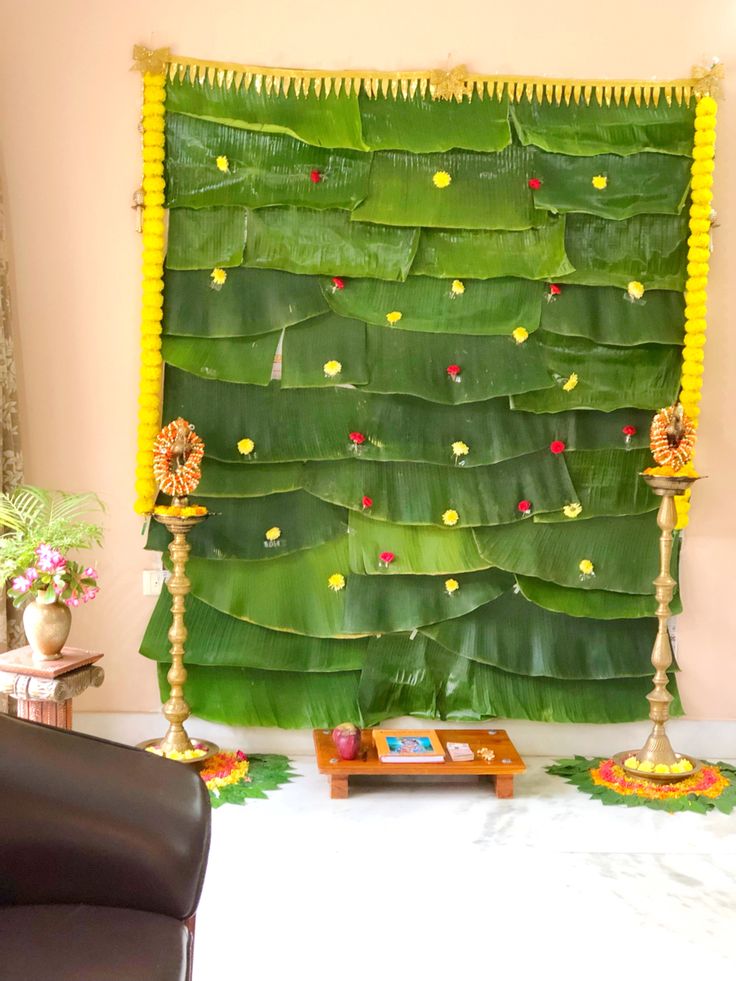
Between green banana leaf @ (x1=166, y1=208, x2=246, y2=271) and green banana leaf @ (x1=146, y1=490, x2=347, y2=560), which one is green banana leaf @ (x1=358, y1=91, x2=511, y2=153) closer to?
green banana leaf @ (x1=166, y1=208, x2=246, y2=271)

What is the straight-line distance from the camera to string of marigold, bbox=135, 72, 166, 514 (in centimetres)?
371

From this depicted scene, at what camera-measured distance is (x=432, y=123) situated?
3754 millimetres

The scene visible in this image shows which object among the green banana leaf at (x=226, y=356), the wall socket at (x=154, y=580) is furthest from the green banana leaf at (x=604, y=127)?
the wall socket at (x=154, y=580)

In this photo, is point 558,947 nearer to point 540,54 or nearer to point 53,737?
point 53,737

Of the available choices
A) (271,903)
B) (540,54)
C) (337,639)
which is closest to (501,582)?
(337,639)

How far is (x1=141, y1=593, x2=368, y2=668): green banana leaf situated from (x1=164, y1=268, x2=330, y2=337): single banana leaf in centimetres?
98

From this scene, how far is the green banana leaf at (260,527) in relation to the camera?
3818 mm

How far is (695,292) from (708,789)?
1.73 meters

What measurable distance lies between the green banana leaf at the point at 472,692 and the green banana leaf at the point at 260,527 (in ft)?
1.54

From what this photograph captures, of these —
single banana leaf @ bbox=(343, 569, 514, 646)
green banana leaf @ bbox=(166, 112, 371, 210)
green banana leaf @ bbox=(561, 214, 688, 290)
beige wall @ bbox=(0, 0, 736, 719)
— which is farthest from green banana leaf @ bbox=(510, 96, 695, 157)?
single banana leaf @ bbox=(343, 569, 514, 646)

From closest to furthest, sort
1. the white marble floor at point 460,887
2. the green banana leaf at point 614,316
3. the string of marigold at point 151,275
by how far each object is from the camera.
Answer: the white marble floor at point 460,887, the string of marigold at point 151,275, the green banana leaf at point 614,316

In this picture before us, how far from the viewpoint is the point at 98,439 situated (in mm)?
3891

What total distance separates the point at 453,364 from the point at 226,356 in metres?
0.80

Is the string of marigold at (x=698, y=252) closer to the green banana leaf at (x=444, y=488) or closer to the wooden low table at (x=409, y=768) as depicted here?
the green banana leaf at (x=444, y=488)
